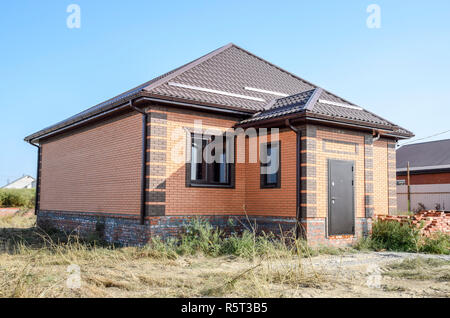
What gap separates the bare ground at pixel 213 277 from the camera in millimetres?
5883

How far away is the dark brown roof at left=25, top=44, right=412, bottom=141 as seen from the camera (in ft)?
35.6

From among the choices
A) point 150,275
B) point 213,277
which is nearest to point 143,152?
point 150,275

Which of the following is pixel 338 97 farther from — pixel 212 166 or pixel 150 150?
pixel 150 150

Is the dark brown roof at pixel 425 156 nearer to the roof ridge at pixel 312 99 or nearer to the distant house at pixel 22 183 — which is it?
the roof ridge at pixel 312 99

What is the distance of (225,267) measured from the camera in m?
8.20

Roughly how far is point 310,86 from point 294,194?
624 centimetres

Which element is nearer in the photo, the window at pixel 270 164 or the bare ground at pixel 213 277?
the bare ground at pixel 213 277

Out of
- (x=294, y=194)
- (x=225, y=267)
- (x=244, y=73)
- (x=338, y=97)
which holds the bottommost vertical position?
(x=225, y=267)

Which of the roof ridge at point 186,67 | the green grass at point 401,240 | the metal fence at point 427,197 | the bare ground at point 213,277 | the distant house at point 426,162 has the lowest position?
the bare ground at point 213,277

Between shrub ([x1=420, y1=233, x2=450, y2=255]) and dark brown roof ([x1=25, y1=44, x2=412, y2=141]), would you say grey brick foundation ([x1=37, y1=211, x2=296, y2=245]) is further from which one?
shrub ([x1=420, y1=233, x2=450, y2=255])

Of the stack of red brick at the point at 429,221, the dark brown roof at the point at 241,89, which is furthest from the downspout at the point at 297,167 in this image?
the stack of red brick at the point at 429,221

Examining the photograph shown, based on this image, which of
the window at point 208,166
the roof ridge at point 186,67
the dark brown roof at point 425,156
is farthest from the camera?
the dark brown roof at point 425,156

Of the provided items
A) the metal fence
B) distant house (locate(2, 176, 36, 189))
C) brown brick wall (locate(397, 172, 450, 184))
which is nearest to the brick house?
the metal fence
